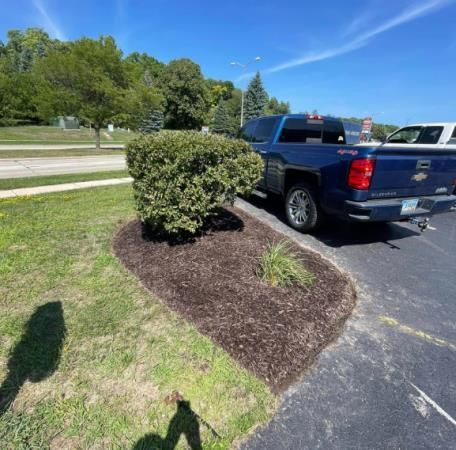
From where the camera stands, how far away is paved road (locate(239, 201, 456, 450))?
1.73 metres

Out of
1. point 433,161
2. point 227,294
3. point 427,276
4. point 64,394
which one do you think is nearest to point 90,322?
point 64,394

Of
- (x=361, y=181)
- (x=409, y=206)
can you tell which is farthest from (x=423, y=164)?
(x=361, y=181)

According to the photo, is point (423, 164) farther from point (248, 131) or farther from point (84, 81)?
point (84, 81)

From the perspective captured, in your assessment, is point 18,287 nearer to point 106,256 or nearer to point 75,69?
point 106,256

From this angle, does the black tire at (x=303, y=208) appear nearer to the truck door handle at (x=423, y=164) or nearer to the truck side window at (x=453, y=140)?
the truck door handle at (x=423, y=164)

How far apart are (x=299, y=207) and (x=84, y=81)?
1767 cm

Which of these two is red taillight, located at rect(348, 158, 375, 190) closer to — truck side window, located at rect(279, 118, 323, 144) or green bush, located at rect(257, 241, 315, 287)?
green bush, located at rect(257, 241, 315, 287)

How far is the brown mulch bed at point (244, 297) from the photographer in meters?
2.26

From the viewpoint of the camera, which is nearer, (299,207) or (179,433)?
(179,433)

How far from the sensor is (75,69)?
54.1ft

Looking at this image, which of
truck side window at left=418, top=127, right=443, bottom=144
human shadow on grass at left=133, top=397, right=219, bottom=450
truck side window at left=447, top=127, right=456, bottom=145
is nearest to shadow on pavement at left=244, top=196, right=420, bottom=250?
human shadow on grass at left=133, top=397, right=219, bottom=450

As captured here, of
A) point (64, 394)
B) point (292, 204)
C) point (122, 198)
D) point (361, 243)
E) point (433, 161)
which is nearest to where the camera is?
point (64, 394)

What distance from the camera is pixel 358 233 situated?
5.25 m

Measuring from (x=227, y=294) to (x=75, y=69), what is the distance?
19252mm
